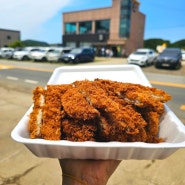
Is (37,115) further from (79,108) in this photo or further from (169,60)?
(169,60)

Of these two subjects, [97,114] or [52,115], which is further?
[52,115]

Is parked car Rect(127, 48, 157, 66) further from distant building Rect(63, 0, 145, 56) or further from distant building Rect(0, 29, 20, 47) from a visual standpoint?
distant building Rect(0, 29, 20, 47)

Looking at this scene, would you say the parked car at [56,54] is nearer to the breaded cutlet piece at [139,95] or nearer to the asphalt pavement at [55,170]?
the asphalt pavement at [55,170]

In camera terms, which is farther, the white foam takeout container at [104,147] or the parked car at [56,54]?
the parked car at [56,54]

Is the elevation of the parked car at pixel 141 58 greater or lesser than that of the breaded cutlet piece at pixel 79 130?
lesser

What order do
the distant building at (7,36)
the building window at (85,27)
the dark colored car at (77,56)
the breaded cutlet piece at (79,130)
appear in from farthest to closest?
the distant building at (7,36) → the building window at (85,27) → the dark colored car at (77,56) → the breaded cutlet piece at (79,130)

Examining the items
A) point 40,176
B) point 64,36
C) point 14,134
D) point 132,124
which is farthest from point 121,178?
point 64,36

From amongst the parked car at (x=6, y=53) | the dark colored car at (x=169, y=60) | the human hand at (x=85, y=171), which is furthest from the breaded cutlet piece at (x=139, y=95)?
the parked car at (x=6, y=53)

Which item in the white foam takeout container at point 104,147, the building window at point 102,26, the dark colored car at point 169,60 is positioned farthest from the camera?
the building window at point 102,26

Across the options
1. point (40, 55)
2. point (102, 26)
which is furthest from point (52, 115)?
point (102, 26)
